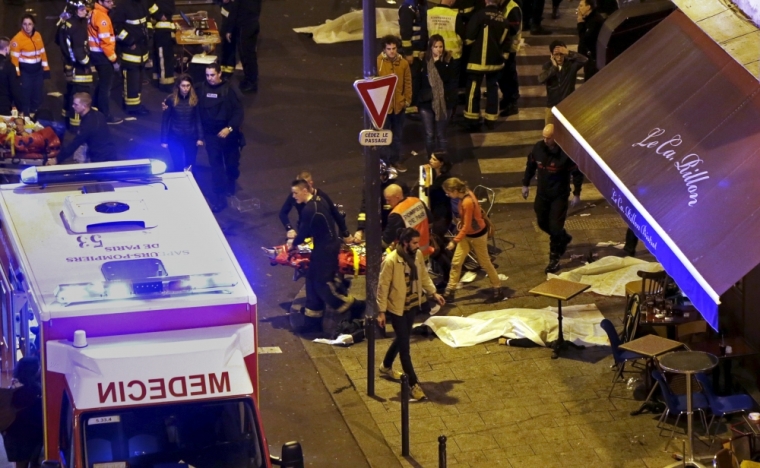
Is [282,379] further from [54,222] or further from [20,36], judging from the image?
[20,36]

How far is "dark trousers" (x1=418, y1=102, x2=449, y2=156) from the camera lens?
764 inches

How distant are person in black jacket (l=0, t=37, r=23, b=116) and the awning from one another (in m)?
9.75

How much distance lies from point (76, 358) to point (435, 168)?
7.55m

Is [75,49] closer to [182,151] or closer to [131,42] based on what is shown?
[131,42]

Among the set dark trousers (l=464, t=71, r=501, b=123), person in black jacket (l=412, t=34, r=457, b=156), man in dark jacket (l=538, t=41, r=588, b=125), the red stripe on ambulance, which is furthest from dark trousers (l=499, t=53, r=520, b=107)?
the red stripe on ambulance

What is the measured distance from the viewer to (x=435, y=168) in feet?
51.5

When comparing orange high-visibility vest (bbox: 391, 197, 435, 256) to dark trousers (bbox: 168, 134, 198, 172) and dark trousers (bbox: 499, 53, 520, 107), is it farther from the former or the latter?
dark trousers (bbox: 499, 53, 520, 107)

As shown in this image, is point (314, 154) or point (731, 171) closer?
point (731, 171)

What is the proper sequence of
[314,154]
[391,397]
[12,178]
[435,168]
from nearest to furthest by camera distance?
[391,397]
[435,168]
[12,178]
[314,154]

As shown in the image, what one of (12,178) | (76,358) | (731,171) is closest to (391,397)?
(731,171)

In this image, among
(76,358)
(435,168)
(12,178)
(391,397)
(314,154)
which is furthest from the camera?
(314,154)

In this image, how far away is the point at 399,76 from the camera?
1891 cm

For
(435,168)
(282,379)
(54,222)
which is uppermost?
(54,222)

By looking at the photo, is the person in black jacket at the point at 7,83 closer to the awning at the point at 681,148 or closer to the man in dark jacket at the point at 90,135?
the man in dark jacket at the point at 90,135
